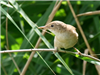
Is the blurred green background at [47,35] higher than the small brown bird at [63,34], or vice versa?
the blurred green background at [47,35]

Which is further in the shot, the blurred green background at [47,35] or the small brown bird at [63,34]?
the blurred green background at [47,35]

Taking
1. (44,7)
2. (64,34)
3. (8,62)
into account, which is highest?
(44,7)

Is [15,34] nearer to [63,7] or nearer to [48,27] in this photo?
[63,7]

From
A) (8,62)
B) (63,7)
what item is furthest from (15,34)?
(63,7)

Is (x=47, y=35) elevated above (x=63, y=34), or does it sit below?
above

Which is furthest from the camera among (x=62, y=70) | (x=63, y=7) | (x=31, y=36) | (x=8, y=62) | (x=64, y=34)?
(x=63, y=7)

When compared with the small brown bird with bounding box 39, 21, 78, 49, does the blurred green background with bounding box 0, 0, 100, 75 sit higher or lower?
higher

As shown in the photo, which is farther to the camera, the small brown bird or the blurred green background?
the blurred green background

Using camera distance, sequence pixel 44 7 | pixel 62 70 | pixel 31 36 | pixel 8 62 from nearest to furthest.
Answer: pixel 31 36 < pixel 62 70 < pixel 8 62 < pixel 44 7

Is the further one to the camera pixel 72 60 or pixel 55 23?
pixel 72 60

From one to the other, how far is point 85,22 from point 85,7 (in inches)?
9.3

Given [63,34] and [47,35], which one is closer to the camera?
[63,34]

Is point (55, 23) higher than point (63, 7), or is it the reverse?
point (63, 7)

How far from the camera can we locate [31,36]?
173 cm
